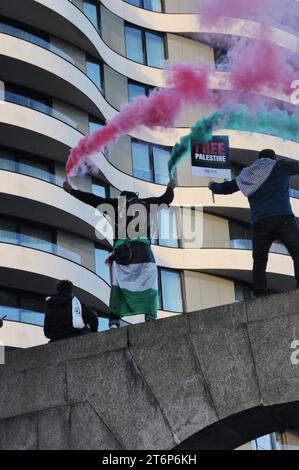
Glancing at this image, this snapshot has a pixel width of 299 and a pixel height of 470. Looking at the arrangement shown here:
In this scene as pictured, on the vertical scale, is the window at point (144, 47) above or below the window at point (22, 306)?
above

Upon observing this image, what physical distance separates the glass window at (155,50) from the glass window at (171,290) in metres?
8.07

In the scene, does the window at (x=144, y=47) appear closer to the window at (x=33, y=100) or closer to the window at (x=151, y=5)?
the window at (x=151, y=5)

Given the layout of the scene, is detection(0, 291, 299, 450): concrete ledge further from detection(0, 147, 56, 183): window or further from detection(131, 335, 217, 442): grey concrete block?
detection(0, 147, 56, 183): window

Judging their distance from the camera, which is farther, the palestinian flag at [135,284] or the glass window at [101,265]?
the glass window at [101,265]

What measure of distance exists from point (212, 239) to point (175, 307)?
3327mm

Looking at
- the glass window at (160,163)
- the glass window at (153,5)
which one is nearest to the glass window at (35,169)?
the glass window at (160,163)

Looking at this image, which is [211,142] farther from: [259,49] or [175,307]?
[175,307]

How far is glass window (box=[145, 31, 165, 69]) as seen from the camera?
43188mm

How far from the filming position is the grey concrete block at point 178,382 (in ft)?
38.9

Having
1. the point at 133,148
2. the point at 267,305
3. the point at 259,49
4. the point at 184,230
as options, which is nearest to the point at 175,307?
the point at 184,230

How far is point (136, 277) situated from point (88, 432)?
108 inches

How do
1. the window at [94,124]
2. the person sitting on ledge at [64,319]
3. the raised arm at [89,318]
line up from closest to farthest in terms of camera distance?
the person sitting on ledge at [64,319], the raised arm at [89,318], the window at [94,124]

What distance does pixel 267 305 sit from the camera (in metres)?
12.0

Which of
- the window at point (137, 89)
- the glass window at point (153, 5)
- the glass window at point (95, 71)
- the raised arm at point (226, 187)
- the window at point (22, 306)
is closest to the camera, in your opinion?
the raised arm at point (226, 187)
